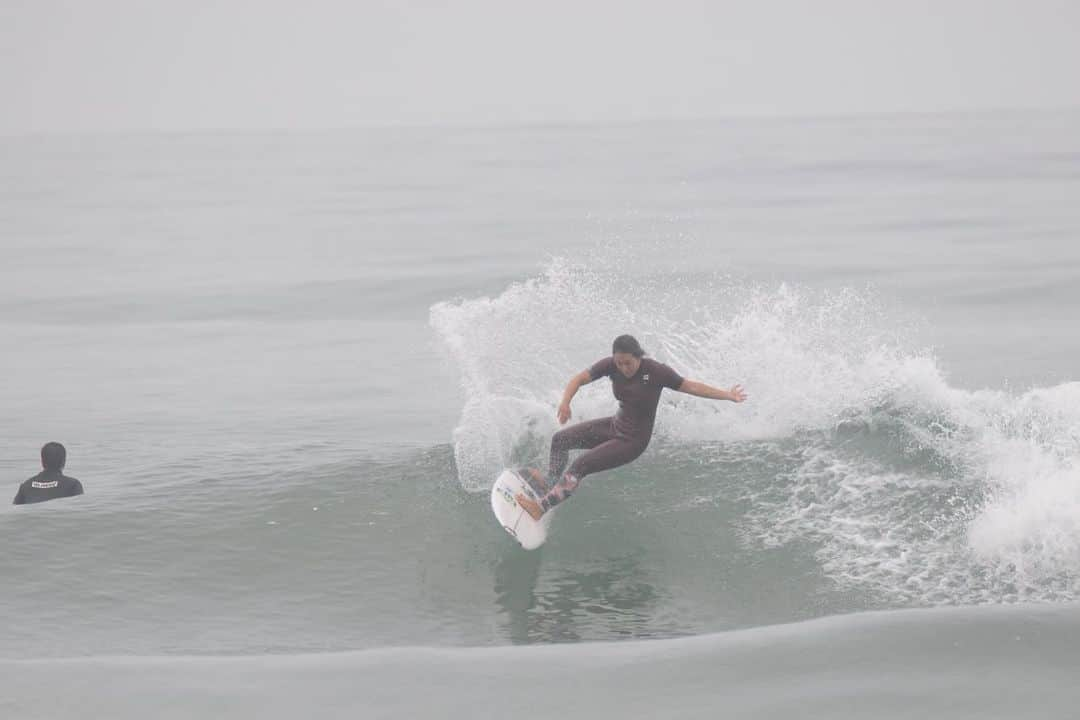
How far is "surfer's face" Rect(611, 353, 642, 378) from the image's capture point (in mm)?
11953

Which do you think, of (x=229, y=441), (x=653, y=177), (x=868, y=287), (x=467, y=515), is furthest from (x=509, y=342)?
(x=653, y=177)

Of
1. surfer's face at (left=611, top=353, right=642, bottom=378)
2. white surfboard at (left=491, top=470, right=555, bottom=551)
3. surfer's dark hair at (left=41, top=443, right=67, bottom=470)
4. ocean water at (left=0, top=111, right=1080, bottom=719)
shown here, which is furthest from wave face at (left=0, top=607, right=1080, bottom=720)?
surfer's dark hair at (left=41, top=443, right=67, bottom=470)

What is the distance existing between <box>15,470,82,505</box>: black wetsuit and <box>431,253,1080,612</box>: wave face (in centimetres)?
389

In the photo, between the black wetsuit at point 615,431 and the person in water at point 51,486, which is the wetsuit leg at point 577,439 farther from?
the person in water at point 51,486

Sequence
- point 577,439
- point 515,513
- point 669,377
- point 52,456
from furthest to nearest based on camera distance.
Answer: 1. point 52,456
2. point 577,439
3. point 515,513
4. point 669,377

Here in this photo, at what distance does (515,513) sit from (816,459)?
343 centimetres

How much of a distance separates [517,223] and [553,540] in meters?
42.8

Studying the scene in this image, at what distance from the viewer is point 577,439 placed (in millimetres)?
12742

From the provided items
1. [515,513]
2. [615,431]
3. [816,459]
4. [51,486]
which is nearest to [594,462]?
[615,431]

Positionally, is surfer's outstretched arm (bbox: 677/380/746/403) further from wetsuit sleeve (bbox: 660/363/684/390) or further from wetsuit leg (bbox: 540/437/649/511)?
wetsuit leg (bbox: 540/437/649/511)

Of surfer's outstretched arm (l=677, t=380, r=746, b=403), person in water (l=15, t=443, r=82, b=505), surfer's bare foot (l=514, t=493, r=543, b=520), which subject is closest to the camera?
surfer's outstretched arm (l=677, t=380, r=746, b=403)

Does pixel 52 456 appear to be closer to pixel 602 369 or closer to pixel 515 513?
pixel 515 513

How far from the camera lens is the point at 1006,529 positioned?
11.9m

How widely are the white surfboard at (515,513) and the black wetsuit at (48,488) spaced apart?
4.43 m
